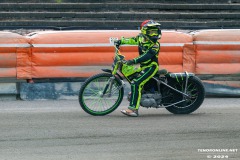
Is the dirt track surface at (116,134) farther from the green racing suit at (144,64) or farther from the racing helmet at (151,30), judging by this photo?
the racing helmet at (151,30)

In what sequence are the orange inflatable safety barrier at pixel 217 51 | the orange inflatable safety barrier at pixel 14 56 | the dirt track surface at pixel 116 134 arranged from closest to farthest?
the dirt track surface at pixel 116 134 → the orange inflatable safety barrier at pixel 14 56 → the orange inflatable safety barrier at pixel 217 51

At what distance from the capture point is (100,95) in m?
11.0

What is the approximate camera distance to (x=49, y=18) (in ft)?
69.5

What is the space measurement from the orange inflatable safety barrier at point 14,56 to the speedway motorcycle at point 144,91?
9.24 feet

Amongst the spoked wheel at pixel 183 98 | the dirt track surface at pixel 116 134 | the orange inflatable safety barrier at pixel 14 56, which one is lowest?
the dirt track surface at pixel 116 134

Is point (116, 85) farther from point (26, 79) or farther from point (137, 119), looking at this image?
point (26, 79)

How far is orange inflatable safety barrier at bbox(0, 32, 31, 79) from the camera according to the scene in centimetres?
1329

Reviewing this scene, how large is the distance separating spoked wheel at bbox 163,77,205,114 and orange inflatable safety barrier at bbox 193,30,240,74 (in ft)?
9.08

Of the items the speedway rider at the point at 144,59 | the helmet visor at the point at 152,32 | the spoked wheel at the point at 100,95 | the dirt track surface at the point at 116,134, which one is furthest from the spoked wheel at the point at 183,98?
the helmet visor at the point at 152,32

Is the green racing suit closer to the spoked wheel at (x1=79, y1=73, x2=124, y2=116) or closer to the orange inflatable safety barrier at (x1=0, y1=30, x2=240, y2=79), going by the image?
the spoked wheel at (x1=79, y1=73, x2=124, y2=116)

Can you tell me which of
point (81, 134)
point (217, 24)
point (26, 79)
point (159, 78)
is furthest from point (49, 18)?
point (81, 134)

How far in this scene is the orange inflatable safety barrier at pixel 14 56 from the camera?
43.6 ft

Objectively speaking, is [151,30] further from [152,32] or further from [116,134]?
[116,134]

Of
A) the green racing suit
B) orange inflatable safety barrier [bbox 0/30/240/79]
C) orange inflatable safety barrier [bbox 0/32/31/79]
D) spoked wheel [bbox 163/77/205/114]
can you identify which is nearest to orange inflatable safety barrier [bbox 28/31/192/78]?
orange inflatable safety barrier [bbox 0/30/240/79]
